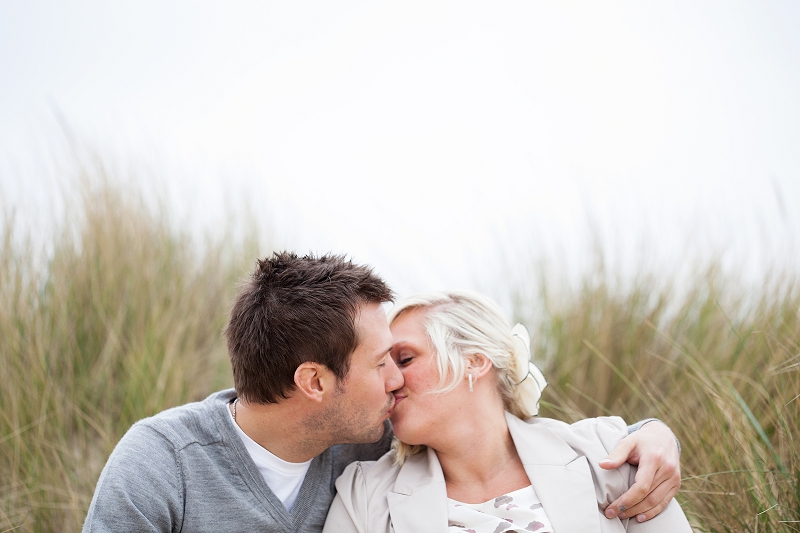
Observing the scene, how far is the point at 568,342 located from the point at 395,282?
1.35 m

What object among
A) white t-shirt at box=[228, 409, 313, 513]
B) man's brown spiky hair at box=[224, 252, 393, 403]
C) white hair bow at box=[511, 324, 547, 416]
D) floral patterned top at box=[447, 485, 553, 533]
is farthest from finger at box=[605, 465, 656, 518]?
white t-shirt at box=[228, 409, 313, 513]

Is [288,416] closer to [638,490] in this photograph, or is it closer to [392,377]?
[392,377]

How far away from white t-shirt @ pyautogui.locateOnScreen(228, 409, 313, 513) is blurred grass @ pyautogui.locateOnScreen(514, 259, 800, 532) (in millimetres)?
1003

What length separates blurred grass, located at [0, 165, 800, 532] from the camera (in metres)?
2.45

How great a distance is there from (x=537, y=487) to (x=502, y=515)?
14cm

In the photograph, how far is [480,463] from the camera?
7.89ft

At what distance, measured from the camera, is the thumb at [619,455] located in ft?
7.08

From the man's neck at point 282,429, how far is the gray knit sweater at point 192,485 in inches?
2.5

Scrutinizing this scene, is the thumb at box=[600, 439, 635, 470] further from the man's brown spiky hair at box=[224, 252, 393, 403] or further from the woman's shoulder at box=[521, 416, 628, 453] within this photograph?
the man's brown spiky hair at box=[224, 252, 393, 403]

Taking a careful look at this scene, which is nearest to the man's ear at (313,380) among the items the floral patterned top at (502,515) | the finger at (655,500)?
the floral patterned top at (502,515)

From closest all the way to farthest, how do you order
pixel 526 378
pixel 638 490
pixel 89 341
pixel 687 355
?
1. pixel 638 490
2. pixel 526 378
3. pixel 687 355
4. pixel 89 341

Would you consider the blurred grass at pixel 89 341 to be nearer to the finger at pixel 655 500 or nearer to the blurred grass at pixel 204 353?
the blurred grass at pixel 204 353

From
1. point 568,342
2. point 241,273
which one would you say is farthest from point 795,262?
point 241,273

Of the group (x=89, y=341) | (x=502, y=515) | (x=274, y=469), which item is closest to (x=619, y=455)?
(x=502, y=515)
